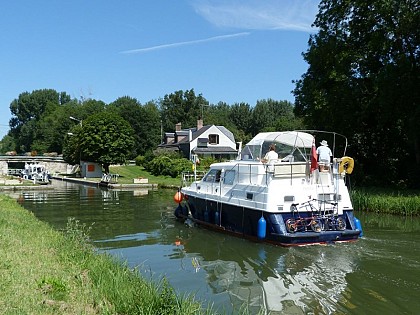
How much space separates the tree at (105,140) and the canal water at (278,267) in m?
40.5

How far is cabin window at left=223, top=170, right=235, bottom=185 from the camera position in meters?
18.8

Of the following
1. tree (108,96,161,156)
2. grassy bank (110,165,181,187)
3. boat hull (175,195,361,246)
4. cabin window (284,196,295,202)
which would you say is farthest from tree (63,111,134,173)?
cabin window (284,196,295,202)

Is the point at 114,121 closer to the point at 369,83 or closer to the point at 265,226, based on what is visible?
the point at 369,83

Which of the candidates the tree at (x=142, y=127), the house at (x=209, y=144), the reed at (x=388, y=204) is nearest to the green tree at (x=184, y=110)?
the tree at (x=142, y=127)

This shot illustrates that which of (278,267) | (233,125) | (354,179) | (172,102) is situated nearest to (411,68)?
(354,179)

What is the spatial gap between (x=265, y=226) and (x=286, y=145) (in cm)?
401

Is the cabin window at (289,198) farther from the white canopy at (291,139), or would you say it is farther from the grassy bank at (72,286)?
the grassy bank at (72,286)

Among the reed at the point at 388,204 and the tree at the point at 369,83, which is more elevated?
the tree at the point at 369,83

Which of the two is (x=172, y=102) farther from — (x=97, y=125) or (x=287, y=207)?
(x=287, y=207)

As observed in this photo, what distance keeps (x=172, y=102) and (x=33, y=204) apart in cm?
8697

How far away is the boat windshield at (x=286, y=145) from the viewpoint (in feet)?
59.5

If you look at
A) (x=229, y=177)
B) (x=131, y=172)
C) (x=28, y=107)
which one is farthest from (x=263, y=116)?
(x=229, y=177)

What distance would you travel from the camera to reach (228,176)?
1920cm

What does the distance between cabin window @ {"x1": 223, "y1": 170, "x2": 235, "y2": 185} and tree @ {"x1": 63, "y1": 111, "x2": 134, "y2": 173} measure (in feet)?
146
